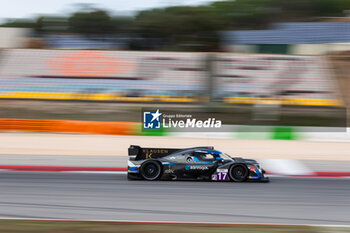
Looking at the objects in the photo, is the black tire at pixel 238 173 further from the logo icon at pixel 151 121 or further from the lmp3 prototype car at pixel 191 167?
the logo icon at pixel 151 121

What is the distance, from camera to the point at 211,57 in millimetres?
36156

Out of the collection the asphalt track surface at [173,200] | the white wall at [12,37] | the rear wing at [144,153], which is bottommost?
the asphalt track surface at [173,200]

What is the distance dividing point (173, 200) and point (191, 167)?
83.9 inches

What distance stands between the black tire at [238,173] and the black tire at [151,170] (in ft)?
5.57

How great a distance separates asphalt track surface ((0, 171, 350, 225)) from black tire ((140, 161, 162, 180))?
0.27m

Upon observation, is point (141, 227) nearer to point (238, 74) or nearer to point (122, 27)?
point (238, 74)

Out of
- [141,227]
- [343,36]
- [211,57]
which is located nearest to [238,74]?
[211,57]

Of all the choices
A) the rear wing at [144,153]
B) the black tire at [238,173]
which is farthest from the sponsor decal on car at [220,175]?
the rear wing at [144,153]

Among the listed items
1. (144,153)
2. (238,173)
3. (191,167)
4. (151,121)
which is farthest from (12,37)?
(238,173)

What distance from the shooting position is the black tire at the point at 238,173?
33.7 ft

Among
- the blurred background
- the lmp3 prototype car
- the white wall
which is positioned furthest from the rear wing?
the white wall

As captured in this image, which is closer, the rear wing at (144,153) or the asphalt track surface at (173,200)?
the asphalt track surface at (173,200)

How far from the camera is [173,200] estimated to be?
8297mm

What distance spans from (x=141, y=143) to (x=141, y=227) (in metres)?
12.8
